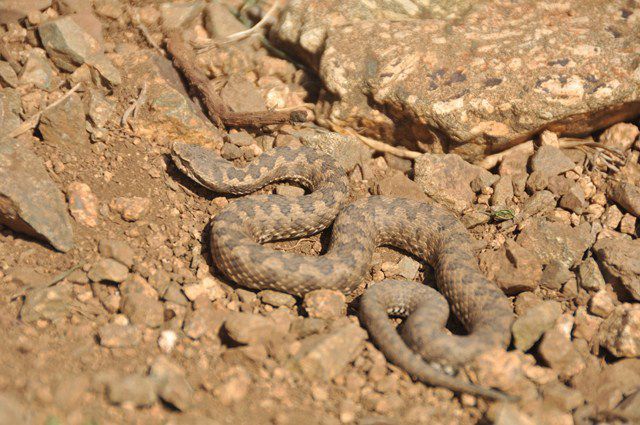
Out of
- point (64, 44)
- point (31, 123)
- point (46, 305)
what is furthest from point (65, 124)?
point (46, 305)

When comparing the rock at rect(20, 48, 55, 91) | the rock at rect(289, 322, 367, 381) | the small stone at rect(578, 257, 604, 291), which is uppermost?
the rock at rect(20, 48, 55, 91)

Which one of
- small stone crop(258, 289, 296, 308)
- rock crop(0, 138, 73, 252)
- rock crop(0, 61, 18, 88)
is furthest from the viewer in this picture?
rock crop(0, 61, 18, 88)

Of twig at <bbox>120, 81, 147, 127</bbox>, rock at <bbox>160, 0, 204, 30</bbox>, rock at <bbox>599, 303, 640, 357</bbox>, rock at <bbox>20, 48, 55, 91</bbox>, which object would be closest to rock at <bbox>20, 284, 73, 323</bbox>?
twig at <bbox>120, 81, 147, 127</bbox>

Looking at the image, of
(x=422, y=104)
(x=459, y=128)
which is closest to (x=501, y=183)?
(x=459, y=128)

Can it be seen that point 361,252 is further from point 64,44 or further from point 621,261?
point 64,44

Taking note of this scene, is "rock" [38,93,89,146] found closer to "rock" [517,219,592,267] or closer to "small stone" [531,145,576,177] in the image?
"rock" [517,219,592,267]

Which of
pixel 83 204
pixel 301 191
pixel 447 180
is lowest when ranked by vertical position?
pixel 301 191
